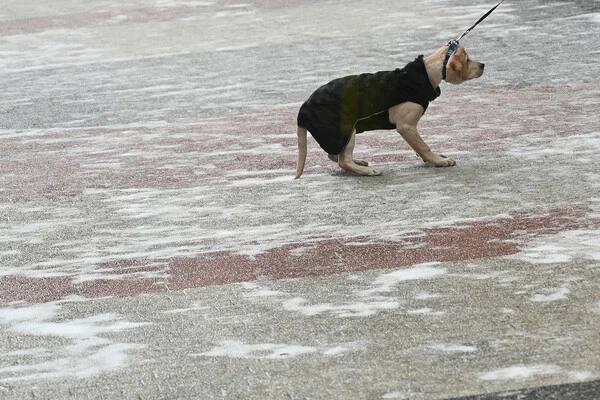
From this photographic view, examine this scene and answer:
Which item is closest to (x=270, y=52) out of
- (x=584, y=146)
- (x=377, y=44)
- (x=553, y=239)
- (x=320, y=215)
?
(x=377, y=44)

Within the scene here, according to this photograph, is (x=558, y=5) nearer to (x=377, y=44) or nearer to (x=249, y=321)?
(x=377, y=44)

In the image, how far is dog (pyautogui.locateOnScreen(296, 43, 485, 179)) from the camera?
8.34m

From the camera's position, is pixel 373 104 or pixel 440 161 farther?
pixel 440 161

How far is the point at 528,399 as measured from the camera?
15.0 feet

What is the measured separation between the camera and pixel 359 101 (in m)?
8.34

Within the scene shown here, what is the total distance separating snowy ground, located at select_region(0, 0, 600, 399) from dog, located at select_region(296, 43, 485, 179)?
0.24 metres

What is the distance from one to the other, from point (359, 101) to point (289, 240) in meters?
1.64

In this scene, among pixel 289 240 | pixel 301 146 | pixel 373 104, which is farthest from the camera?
pixel 301 146

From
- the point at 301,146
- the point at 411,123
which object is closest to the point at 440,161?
the point at 411,123

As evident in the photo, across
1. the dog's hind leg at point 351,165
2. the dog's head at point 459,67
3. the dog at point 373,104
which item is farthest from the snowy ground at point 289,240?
the dog's head at point 459,67

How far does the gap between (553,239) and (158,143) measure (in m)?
4.39

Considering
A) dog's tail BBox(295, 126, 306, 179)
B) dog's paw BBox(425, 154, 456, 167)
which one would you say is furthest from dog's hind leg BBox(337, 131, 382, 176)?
dog's paw BBox(425, 154, 456, 167)

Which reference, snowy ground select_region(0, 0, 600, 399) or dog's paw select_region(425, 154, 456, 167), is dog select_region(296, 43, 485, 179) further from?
snowy ground select_region(0, 0, 600, 399)

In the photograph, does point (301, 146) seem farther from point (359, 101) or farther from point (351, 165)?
point (359, 101)
